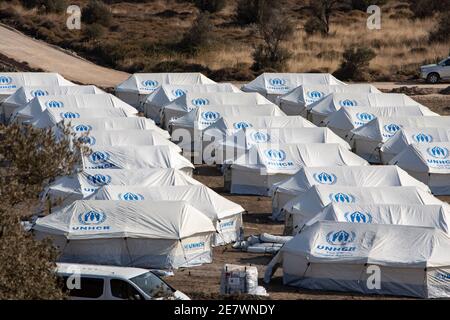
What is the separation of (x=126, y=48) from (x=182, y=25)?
11246mm

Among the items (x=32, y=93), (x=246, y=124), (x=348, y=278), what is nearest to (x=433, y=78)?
(x=246, y=124)

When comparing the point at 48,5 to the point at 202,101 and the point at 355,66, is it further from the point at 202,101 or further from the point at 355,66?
the point at 202,101

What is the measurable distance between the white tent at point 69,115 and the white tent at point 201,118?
7.53 feet

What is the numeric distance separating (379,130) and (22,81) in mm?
16755

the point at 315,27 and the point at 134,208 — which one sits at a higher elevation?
the point at 134,208

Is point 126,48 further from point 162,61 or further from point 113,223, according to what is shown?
point 113,223

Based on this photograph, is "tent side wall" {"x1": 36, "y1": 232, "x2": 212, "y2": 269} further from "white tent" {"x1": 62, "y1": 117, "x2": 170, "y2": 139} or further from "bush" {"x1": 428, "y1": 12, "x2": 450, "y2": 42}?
"bush" {"x1": 428, "y1": 12, "x2": 450, "y2": 42}

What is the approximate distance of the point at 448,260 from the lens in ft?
90.7

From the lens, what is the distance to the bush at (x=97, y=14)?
74.1m

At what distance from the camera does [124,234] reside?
1182 inches

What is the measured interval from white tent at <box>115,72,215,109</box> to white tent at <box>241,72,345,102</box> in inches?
91.6

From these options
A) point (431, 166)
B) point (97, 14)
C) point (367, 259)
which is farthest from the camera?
point (97, 14)

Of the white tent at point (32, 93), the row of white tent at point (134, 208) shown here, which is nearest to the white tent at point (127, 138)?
the row of white tent at point (134, 208)

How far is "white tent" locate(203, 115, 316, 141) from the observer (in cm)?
4394
